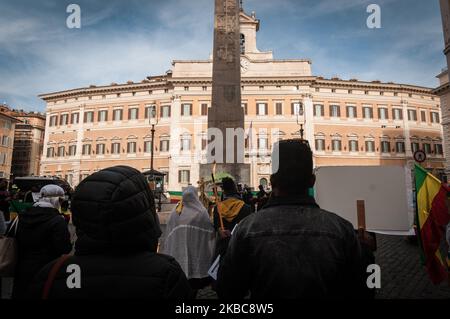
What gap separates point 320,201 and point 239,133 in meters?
7.46

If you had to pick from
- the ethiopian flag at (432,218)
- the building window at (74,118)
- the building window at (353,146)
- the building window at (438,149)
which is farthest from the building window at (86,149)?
the building window at (438,149)

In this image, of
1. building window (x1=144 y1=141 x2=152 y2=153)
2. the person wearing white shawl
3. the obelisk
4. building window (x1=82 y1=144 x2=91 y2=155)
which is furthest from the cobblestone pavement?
building window (x1=82 y1=144 x2=91 y2=155)

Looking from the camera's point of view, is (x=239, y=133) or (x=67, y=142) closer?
(x=239, y=133)

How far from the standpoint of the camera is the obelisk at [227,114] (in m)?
9.55

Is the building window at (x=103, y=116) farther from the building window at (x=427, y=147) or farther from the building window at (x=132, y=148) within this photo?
the building window at (x=427, y=147)

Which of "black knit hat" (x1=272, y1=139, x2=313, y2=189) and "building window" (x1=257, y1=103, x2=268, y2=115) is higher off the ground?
"building window" (x1=257, y1=103, x2=268, y2=115)

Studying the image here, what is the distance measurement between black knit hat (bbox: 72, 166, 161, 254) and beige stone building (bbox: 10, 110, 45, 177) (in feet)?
167

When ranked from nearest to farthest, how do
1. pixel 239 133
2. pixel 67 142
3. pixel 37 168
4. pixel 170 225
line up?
pixel 170 225
pixel 239 133
pixel 67 142
pixel 37 168

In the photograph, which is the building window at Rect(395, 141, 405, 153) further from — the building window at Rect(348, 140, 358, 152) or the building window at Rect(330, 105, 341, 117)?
the building window at Rect(330, 105, 341, 117)

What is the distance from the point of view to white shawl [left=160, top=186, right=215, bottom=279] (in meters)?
3.26
